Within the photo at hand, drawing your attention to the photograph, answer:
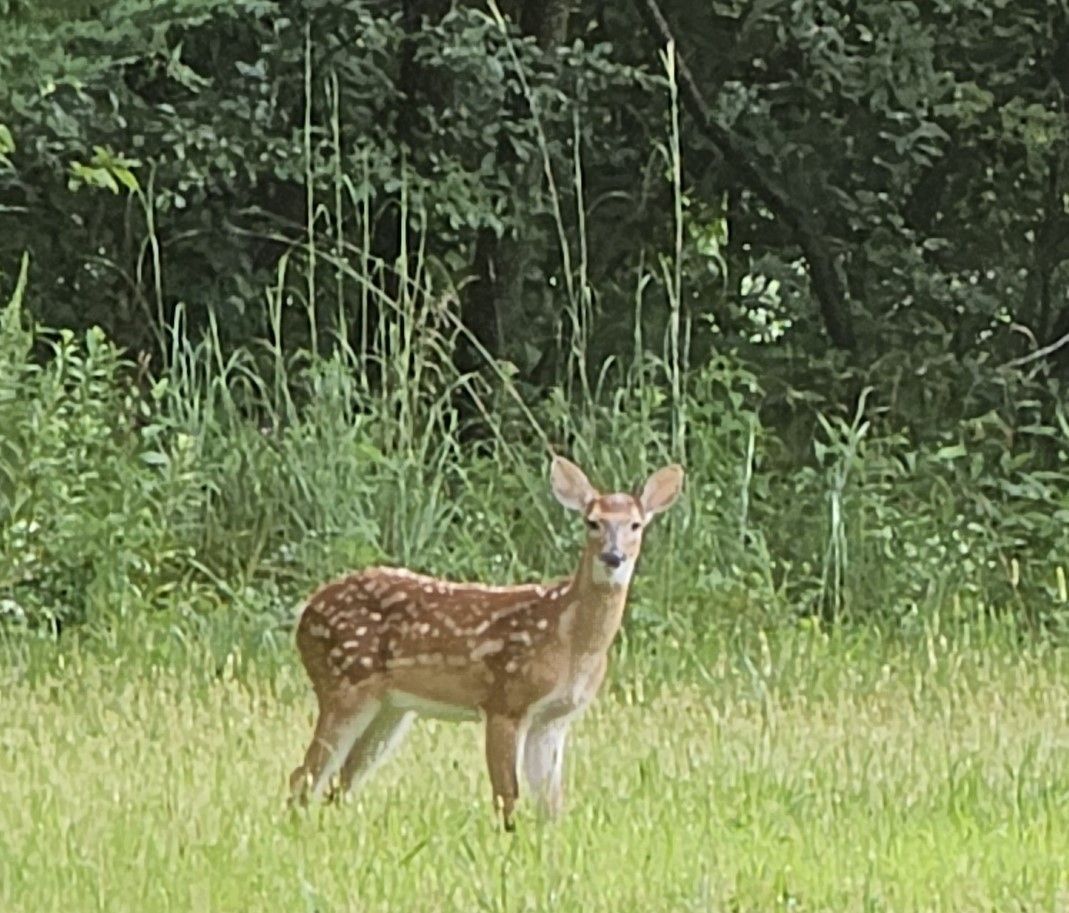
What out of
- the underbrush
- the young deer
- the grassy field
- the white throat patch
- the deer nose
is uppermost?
the deer nose

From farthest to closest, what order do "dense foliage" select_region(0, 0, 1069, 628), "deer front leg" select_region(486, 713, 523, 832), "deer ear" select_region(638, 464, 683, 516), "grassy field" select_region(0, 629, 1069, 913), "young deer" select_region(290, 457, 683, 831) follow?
"dense foliage" select_region(0, 0, 1069, 628)
"deer ear" select_region(638, 464, 683, 516)
"young deer" select_region(290, 457, 683, 831)
"deer front leg" select_region(486, 713, 523, 832)
"grassy field" select_region(0, 629, 1069, 913)

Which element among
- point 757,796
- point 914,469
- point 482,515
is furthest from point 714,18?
point 757,796

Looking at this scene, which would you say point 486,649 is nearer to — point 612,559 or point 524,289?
point 612,559

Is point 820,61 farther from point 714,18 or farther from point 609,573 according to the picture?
point 609,573

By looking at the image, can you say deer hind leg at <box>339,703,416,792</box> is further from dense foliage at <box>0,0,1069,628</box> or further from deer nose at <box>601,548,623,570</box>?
dense foliage at <box>0,0,1069,628</box>

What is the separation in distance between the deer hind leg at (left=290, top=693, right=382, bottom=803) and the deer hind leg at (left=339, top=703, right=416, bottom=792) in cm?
4

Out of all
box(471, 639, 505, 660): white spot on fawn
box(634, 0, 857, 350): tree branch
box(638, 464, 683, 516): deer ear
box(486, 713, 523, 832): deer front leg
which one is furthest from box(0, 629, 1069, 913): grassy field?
box(634, 0, 857, 350): tree branch

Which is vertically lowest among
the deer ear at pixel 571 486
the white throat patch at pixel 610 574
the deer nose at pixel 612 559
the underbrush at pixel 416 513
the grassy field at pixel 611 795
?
the underbrush at pixel 416 513

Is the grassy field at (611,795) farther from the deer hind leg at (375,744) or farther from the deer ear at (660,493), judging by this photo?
the deer ear at (660,493)

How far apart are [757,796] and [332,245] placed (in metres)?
6.05

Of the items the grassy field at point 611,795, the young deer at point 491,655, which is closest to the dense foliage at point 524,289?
the grassy field at point 611,795

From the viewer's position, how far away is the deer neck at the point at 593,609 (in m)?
5.98

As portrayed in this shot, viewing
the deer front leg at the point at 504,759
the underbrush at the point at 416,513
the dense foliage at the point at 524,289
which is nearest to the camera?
the deer front leg at the point at 504,759

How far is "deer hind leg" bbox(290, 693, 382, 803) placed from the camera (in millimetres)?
6008
